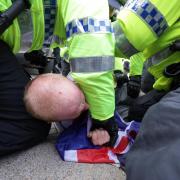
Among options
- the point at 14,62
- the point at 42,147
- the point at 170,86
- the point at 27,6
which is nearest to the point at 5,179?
the point at 42,147

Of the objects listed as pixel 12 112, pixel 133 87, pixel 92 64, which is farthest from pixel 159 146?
pixel 133 87

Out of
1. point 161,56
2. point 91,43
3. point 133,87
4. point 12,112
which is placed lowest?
point 133,87

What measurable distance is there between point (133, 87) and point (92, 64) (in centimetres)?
62

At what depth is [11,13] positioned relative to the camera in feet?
2.97

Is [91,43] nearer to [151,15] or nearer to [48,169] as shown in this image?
[151,15]

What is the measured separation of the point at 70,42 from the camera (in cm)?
94

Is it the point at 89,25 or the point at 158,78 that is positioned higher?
the point at 89,25

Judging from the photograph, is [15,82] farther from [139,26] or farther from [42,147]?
[139,26]

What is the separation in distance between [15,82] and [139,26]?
16.0 inches

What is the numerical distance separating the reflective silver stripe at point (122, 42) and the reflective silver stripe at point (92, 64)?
114 mm

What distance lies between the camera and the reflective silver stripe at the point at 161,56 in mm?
1111

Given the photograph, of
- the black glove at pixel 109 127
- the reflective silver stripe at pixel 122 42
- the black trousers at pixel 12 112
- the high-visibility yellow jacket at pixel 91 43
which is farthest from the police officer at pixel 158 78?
the black trousers at pixel 12 112

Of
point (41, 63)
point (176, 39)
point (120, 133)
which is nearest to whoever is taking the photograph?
point (176, 39)

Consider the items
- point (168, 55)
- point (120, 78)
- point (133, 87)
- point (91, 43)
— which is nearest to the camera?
point (91, 43)
